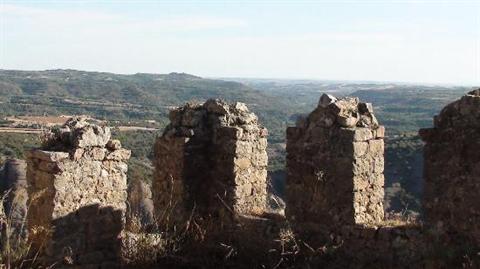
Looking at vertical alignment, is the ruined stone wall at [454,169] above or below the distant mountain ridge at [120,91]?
above

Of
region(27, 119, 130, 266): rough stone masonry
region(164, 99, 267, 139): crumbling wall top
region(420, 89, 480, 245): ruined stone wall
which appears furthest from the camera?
region(164, 99, 267, 139): crumbling wall top

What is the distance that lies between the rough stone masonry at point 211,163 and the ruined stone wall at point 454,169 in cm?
277

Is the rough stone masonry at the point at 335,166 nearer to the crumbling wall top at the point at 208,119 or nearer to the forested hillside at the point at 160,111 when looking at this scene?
the crumbling wall top at the point at 208,119

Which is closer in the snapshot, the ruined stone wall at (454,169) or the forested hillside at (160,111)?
the ruined stone wall at (454,169)

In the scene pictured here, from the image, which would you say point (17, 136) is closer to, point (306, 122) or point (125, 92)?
point (306, 122)

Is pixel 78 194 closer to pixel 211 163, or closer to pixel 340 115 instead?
pixel 211 163

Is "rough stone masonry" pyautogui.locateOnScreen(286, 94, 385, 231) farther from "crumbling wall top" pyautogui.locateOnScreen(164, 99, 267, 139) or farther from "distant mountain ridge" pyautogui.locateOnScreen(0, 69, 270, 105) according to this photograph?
"distant mountain ridge" pyautogui.locateOnScreen(0, 69, 270, 105)

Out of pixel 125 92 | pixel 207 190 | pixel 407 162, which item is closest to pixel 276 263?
pixel 207 190

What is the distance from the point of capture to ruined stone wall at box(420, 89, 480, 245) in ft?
23.3

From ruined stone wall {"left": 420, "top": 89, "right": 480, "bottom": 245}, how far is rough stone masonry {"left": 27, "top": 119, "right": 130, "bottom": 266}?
3.88 meters

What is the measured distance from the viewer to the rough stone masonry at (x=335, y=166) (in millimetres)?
7980

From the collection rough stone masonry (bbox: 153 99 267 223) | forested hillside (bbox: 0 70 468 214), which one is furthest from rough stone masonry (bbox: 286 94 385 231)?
forested hillside (bbox: 0 70 468 214)

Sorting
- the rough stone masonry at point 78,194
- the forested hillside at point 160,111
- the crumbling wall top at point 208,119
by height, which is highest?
the crumbling wall top at point 208,119

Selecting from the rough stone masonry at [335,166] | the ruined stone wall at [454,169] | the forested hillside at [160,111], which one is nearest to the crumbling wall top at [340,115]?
the rough stone masonry at [335,166]
